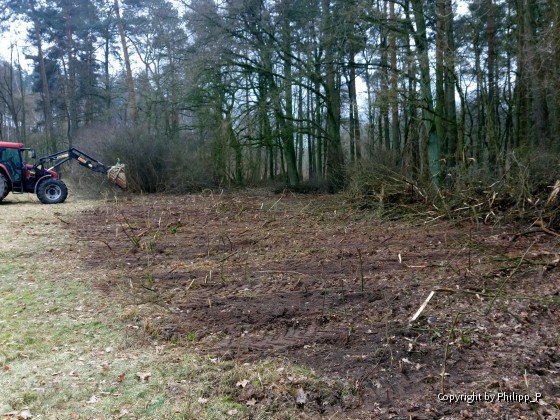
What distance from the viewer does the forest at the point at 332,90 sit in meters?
12.5

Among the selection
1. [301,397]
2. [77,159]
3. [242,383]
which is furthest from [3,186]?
[301,397]

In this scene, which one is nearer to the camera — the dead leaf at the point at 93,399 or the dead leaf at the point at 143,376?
the dead leaf at the point at 93,399

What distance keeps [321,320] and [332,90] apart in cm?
1694

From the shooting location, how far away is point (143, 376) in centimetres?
409

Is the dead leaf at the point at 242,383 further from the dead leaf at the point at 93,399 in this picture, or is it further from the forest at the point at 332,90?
the forest at the point at 332,90

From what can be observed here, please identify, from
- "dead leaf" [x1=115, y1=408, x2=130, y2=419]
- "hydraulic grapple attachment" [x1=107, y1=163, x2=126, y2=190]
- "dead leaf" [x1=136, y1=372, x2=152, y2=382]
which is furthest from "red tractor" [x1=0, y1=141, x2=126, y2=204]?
"dead leaf" [x1=115, y1=408, x2=130, y2=419]

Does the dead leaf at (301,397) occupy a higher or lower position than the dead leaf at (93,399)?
lower

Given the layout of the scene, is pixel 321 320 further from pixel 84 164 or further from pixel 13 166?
pixel 84 164

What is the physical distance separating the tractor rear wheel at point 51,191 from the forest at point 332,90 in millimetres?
3378

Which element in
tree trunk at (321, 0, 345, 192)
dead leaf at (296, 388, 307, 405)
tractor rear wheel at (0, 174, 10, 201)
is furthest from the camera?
tree trunk at (321, 0, 345, 192)

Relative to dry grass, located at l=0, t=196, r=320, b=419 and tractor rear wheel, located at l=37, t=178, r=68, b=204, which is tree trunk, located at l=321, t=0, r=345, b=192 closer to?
tractor rear wheel, located at l=37, t=178, r=68, b=204

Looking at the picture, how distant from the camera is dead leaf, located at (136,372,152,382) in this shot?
13.3 feet

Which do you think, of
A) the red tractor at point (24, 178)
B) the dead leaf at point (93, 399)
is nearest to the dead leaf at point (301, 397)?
the dead leaf at point (93, 399)

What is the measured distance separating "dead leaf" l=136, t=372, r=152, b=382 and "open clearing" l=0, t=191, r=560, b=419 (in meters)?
0.03
